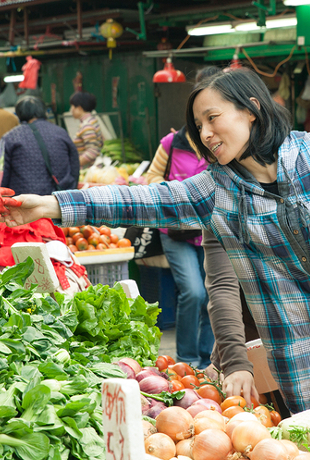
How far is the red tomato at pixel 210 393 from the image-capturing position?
1.90 m


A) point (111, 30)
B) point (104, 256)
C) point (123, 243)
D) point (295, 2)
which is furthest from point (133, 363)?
point (111, 30)

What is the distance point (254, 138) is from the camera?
1.82 m

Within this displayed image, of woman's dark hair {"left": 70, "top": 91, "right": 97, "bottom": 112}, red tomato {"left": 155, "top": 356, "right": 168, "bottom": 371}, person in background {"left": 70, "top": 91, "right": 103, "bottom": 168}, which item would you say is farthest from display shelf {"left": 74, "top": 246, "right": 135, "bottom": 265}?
woman's dark hair {"left": 70, "top": 91, "right": 97, "bottom": 112}

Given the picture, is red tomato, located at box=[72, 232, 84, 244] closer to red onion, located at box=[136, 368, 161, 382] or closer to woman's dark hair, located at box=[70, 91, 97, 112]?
red onion, located at box=[136, 368, 161, 382]

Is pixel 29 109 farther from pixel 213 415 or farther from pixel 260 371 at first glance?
pixel 213 415

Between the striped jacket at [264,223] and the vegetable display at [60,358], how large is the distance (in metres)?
0.40

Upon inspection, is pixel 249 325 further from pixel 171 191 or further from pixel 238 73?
pixel 238 73

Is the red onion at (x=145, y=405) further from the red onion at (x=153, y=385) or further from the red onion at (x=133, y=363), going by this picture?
the red onion at (x=133, y=363)

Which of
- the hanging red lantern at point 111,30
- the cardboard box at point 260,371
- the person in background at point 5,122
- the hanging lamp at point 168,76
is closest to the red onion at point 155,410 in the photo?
the cardboard box at point 260,371

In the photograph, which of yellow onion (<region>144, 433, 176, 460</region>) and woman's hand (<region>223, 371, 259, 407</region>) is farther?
woman's hand (<region>223, 371, 259, 407</region>)

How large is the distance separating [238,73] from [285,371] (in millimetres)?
1016

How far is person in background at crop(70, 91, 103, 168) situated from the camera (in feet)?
24.2

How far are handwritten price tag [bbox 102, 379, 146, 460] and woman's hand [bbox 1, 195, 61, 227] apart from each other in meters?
0.67

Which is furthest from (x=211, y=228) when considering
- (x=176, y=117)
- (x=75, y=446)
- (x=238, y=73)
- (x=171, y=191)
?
(x=176, y=117)
